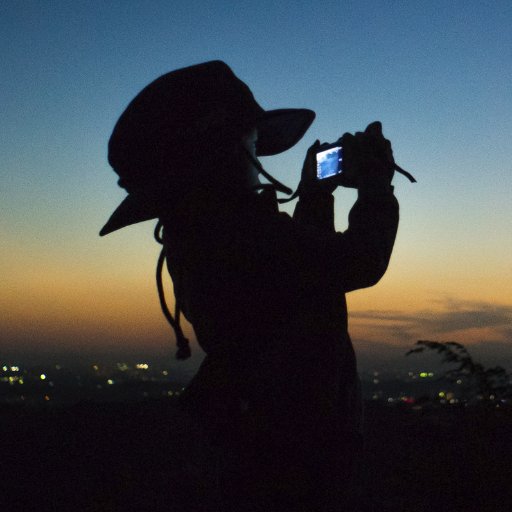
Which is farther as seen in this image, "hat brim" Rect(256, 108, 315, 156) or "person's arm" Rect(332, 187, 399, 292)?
"hat brim" Rect(256, 108, 315, 156)

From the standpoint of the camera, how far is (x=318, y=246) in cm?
192

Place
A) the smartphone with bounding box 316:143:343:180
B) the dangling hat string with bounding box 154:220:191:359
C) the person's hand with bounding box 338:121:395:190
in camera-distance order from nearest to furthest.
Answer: the person's hand with bounding box 338:121:395:190 < the smartphone with bounding box 316:143:343:180 < the dangling hat string with bounding box 154:220:191:359

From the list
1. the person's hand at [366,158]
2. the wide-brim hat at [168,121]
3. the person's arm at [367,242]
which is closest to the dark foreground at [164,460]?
the person's arm at [367,242]

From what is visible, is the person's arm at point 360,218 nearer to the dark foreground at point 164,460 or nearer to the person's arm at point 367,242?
the person's arm at point 367,242

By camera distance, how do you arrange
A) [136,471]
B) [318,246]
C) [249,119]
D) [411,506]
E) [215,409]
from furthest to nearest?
[136,471] < [411,506] < [249,119] < [215,409] < [318,246]

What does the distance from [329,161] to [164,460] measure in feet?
15.3

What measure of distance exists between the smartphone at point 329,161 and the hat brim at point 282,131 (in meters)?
0.27

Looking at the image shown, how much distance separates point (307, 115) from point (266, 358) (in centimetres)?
117

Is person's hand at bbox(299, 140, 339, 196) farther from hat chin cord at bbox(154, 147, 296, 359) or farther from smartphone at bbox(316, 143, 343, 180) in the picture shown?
hat chin cord at bbox(154, 147, 296, 359)

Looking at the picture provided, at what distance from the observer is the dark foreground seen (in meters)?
4.32

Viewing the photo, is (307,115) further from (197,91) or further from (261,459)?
(261,459)

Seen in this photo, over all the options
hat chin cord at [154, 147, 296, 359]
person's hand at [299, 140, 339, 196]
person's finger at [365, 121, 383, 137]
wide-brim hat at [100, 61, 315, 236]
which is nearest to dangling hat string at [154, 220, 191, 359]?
hat chin cord at [154, 147, 296, 359]

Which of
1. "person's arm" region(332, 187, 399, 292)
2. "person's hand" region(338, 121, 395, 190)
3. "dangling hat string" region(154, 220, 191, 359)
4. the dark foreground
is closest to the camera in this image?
"person's arm" region(332, 187, 399, 292)

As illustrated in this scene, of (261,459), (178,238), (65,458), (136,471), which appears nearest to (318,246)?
(178,238)
